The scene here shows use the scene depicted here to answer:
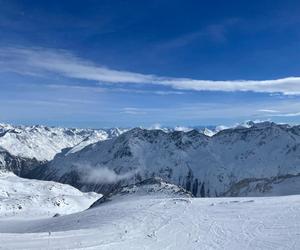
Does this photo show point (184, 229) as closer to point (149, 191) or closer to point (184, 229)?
point (184, 229)

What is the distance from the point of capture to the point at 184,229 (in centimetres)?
3491

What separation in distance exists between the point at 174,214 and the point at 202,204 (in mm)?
6481

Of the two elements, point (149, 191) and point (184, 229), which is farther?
point (149, 191)

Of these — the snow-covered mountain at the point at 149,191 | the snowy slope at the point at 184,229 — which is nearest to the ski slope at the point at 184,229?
the snowy slope at the point at 184,229

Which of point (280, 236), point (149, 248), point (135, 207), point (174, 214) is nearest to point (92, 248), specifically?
point (149, 248)

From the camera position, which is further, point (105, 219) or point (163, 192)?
point (163, 192)

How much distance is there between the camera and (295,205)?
40531mm

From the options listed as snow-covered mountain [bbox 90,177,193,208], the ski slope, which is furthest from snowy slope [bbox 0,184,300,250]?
snow-covered mountain [bbox 90,177,193,208]

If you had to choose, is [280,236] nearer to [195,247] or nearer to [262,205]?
[195,247]

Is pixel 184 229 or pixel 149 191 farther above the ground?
pixel 184 229

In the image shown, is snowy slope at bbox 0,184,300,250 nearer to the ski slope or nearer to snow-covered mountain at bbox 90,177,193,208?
the ski slope

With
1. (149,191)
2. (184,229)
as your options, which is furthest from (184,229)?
(149,191)

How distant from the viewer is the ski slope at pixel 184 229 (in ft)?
95.2

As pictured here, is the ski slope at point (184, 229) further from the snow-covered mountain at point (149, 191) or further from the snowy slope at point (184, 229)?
the snow-covered mountain at point (149, 191)
